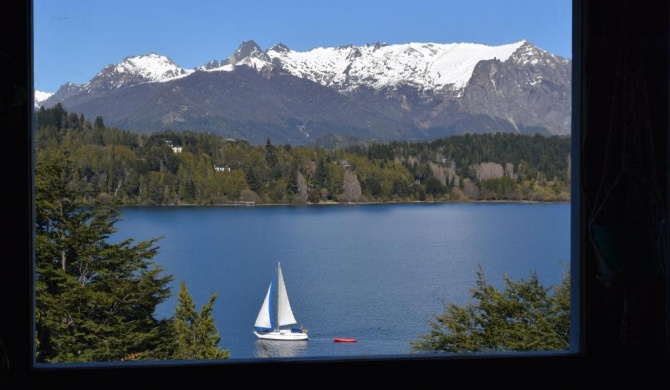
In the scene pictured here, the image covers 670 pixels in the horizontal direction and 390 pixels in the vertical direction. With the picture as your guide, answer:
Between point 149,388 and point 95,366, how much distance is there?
0.10 m

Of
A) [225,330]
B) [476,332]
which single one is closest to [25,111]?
[476,332]

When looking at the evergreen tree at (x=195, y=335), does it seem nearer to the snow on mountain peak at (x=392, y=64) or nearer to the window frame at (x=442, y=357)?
the snow on mountain peak at (x=392, y=64)

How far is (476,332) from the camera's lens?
6.75 m

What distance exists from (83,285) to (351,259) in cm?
599

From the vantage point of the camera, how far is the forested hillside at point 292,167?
8.16m

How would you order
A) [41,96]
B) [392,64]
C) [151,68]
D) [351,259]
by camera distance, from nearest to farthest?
[392,64]
[151,68]
[41,96]
[351,259]

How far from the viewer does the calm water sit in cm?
970

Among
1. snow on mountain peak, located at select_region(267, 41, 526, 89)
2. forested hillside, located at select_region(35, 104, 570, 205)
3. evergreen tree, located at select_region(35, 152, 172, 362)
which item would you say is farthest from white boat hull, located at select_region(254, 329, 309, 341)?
snow on mountain peak, located at select_region(267, 41, 526, 89)

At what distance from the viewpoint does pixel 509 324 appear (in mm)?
6707

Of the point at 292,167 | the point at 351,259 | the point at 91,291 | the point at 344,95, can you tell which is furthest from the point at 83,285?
the point at 351,259

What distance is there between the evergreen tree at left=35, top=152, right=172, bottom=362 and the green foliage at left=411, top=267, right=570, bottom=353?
271 cm

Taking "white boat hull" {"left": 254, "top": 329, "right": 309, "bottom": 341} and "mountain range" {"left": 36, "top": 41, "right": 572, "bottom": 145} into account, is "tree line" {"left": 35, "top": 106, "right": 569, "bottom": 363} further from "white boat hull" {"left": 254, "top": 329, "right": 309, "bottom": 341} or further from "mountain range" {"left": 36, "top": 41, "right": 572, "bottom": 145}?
"white boat hull" {"left": 254, "top": 329, "right": 309, "bottom": 341}

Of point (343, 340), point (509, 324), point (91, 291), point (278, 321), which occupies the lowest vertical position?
point (343, 340)

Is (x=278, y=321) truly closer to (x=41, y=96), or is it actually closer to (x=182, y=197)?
(x=182, y=197)
